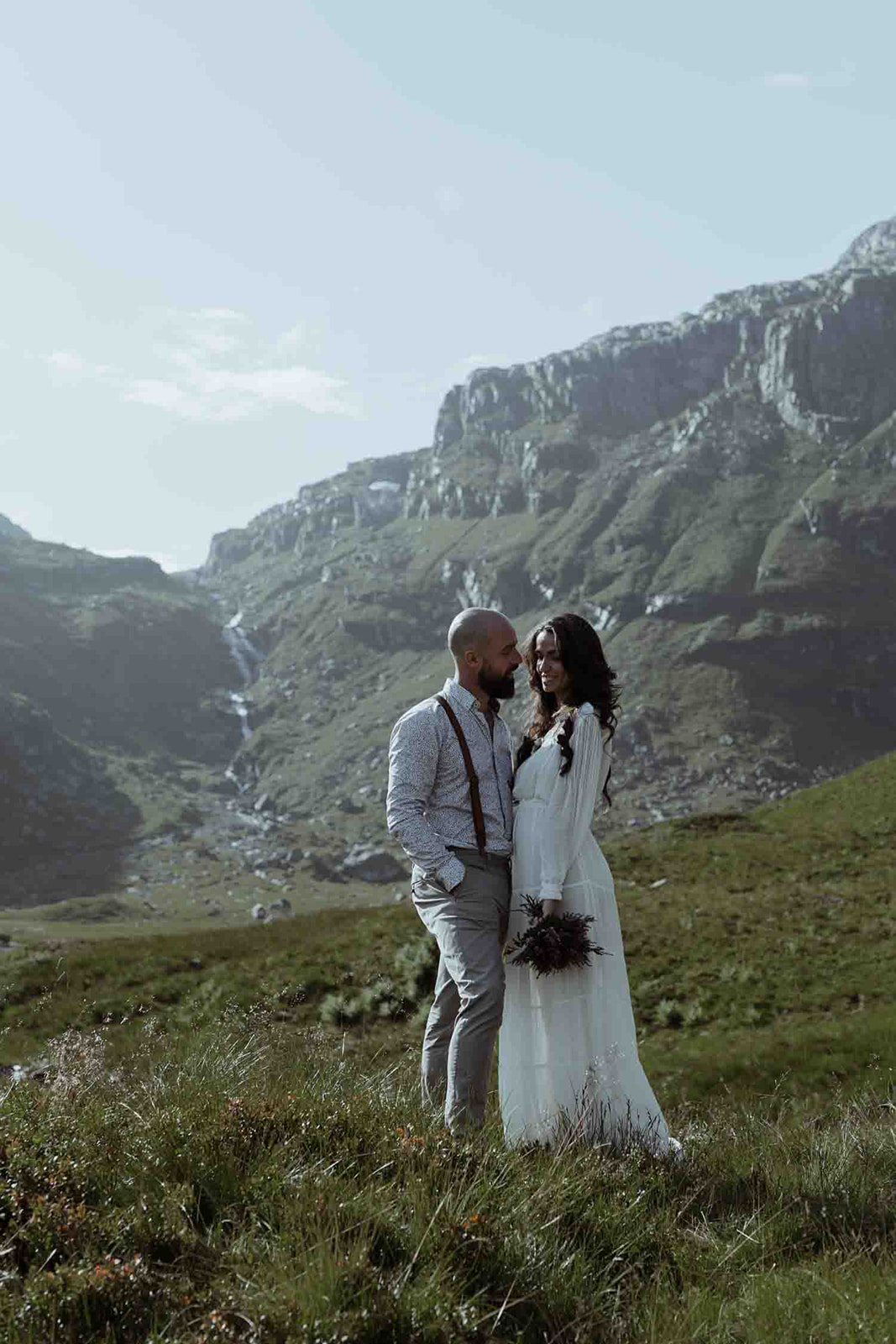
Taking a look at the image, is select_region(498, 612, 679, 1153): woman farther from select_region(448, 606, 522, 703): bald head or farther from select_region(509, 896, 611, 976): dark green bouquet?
select_region(448, 606, 522, 703): bald head

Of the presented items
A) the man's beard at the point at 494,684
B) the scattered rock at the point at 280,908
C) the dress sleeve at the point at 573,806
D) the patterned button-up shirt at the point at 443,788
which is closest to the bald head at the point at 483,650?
the man's beard at the point at 494,684

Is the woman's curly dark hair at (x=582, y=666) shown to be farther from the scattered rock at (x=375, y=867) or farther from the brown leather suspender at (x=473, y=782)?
the scattered rock at (x=375, y=867)

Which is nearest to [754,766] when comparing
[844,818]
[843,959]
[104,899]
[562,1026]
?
[104,899]

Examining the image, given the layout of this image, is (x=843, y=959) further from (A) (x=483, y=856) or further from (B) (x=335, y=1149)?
(B) (x=335, y=1149)

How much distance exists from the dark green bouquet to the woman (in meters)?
0.07

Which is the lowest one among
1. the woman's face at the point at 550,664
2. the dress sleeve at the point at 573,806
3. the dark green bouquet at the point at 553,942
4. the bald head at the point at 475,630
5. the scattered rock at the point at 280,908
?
the scattered rock at the point at 280,908

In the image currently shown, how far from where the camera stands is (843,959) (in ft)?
57.2

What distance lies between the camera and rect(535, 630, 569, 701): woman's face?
630cm

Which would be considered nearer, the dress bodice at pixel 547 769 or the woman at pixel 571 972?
the woman at pixel 571 972

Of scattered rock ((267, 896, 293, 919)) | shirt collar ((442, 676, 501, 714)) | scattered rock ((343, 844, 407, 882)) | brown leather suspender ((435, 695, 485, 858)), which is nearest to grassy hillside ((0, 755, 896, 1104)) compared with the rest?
brown leather suspender ((435, 695, 485, 858))

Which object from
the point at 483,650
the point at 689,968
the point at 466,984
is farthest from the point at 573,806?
the point at 689,968

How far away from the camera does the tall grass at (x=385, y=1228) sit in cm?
324

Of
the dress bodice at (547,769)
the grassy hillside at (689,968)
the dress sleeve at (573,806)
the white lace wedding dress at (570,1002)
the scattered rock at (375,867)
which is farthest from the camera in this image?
the scattered rock at (375,867)

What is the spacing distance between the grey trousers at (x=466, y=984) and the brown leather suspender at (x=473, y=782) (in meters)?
0.09
